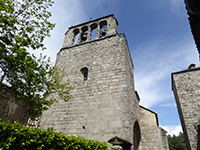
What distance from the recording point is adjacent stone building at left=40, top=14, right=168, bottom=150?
6117 mm

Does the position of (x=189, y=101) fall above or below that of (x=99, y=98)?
above

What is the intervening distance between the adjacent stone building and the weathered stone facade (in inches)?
159

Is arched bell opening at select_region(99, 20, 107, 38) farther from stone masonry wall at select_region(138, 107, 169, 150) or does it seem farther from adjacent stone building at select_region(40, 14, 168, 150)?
stone masonry wall at select_region(138, 107, 169, 150)

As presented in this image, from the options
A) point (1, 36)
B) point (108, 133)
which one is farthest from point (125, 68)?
point (1, 36)

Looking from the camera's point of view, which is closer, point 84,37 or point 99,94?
point 99,94

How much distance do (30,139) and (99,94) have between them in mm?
4528

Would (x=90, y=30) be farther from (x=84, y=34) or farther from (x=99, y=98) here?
(x=99, y=98)

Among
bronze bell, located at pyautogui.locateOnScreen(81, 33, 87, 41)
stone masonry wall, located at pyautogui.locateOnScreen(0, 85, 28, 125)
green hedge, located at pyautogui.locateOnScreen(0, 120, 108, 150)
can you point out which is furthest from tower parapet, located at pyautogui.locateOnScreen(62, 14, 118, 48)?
green hedge, located at pyautogui.locateOnScreen(0, 120, 108, 150)

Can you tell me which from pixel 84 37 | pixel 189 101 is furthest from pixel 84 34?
pixel 189 101

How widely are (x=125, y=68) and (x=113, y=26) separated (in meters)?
4.08

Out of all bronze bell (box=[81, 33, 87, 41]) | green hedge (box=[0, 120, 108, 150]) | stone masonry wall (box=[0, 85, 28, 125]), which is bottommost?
green hedge (box=[0, 120, 108, 150])

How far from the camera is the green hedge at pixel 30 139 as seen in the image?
256 centimetres

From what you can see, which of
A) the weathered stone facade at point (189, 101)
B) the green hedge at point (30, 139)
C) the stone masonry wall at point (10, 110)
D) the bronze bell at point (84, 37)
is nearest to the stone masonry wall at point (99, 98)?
the bronze bell at point (84, 37)

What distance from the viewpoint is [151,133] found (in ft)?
27.8
